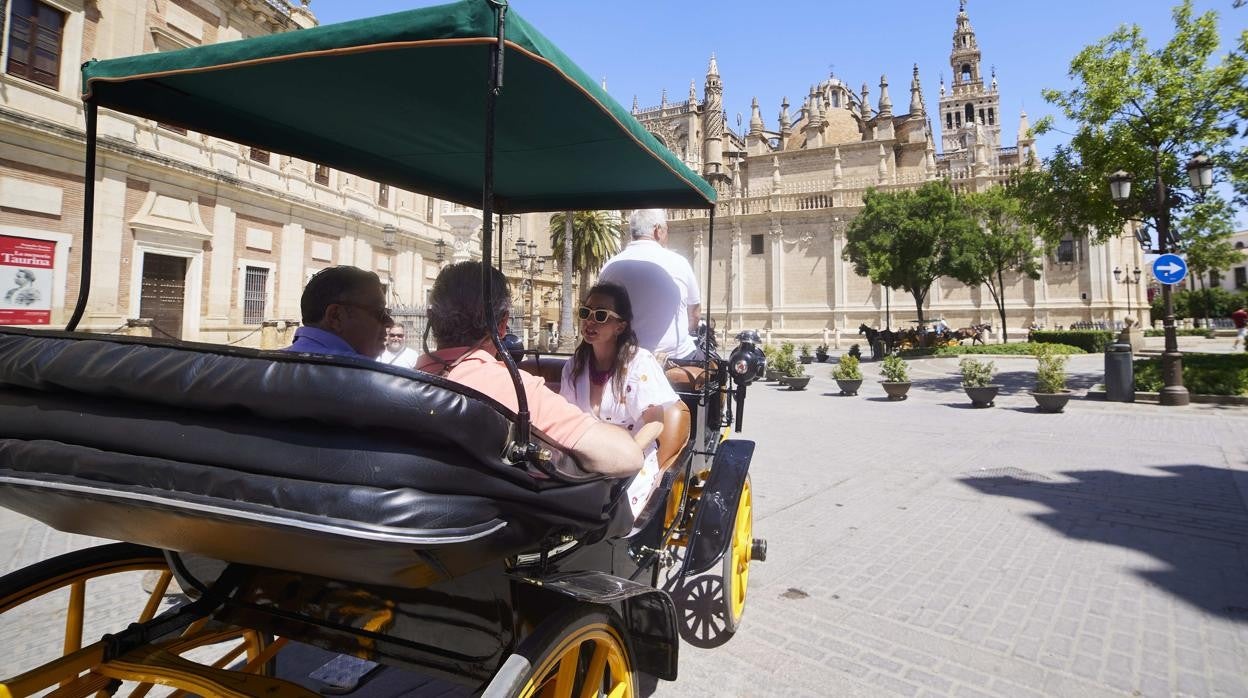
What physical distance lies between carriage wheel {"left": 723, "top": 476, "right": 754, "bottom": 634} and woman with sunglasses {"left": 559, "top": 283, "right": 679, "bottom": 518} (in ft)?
2.52

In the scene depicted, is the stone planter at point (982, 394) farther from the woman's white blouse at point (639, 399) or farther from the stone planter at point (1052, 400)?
the woman's white blouse at point (639, 399)

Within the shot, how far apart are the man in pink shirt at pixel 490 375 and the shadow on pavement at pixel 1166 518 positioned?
13.6 feet

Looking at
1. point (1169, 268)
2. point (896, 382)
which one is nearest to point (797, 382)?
point (896, 382)

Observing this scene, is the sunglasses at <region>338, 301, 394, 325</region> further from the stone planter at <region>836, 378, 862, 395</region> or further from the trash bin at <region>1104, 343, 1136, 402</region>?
the trash bin at <region>1104, 343, 1136, 402</region>

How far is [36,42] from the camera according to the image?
1416 centimetres

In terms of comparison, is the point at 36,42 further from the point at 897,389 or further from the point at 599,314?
the point at 897,389

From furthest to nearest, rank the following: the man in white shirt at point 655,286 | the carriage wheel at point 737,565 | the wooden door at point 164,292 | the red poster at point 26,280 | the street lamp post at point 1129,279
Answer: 1. the street lamp post at point 1129,279
2. the wooden door at point 164,292
3. the red poster at point 26,280
4. the man in white shirt at point 655,286
5. the carriage wheel at point 737,565

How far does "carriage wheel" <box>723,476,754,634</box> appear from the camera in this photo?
314 centimetres

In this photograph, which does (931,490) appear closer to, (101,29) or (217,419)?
(217,419)

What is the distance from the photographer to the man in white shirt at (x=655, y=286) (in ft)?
11.8

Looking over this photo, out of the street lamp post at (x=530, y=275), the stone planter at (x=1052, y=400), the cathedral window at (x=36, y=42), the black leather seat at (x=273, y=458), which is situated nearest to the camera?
the black leather seat at (x=273, y=458)

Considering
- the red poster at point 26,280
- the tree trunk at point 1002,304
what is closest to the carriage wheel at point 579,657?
the red poster at point 26,280

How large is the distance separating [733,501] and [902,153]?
176 feet

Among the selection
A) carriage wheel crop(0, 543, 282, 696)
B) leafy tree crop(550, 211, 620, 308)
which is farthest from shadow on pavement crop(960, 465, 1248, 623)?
leafy tree crop(550, 211, 620, 308)
